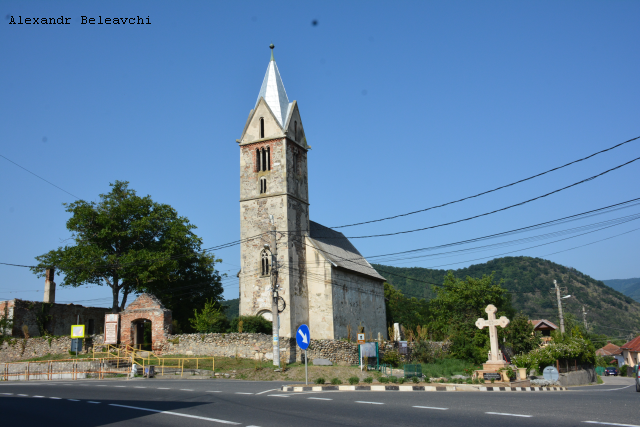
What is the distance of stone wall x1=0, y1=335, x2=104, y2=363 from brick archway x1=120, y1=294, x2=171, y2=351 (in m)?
1.84

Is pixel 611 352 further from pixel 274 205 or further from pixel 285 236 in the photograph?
pixel 274 205

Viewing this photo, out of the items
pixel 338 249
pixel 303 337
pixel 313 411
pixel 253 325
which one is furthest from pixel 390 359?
pixel 313 411

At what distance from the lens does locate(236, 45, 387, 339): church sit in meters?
39.7

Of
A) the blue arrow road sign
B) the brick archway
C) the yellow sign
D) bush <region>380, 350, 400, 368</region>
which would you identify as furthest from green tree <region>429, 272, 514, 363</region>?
the yellow sign

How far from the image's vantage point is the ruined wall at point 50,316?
38.8 meters

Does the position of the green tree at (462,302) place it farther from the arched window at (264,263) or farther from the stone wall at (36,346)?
the stone wall at (36,346)

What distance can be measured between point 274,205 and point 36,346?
62.8 feet

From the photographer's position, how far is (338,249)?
4812cm

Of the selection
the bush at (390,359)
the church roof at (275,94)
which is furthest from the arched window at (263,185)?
the bush at (390,359)

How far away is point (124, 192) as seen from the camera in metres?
46.0

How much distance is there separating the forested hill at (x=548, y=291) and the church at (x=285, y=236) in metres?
74.4

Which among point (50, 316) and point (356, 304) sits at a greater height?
point (356, 304)

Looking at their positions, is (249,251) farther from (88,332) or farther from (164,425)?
(164,425)

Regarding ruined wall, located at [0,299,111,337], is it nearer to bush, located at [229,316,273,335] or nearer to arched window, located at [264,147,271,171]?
bush, located at [229,316,273,335]
